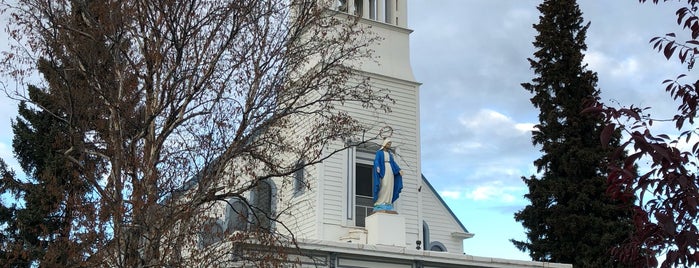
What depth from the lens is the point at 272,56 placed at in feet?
48.7

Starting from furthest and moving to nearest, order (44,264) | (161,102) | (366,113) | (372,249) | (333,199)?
(366,113) < (333,199) < (372,249) < (161,102) < (44,264)

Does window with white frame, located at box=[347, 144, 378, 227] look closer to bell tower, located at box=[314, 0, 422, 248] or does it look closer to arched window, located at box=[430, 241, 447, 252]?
bell tower, located at box=[314, 0, 422, 248]

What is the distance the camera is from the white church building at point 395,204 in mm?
19094

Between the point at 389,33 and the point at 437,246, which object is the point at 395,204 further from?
the point at 389,33

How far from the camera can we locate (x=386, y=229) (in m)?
20.2

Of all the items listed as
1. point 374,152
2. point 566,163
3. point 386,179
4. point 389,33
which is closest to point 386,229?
point 386,179

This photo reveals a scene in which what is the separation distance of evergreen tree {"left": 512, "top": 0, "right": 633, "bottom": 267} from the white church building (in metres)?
3.20

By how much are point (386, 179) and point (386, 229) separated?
1.39m

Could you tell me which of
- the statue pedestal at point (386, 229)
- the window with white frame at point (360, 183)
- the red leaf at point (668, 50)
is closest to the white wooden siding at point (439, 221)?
the window with white frame at point (360, 183)

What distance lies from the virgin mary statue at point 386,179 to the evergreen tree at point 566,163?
768 centimetres

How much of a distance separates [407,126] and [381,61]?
2.14 metres

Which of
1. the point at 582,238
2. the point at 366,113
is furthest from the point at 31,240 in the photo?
the point at 582,238

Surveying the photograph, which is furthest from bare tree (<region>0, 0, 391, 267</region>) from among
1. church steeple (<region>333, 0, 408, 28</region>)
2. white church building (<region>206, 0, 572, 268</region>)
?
church steeple (<region>333, 0, 408, 28</region>)

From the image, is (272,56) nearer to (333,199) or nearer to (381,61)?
(333,199)
